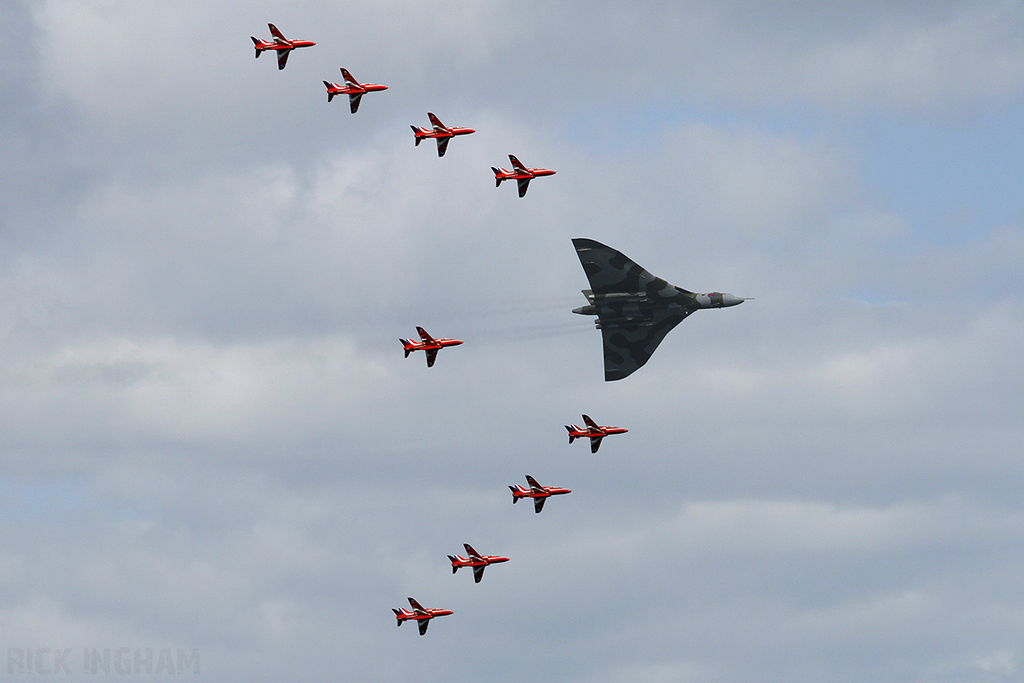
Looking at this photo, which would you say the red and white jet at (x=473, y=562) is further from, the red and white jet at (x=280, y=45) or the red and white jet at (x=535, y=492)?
the red and white jet at (x=280, y=45)

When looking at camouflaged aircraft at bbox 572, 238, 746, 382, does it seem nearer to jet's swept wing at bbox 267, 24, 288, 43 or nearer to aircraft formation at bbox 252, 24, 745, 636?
aircraft formation at bbox 252, 24, 745, 636

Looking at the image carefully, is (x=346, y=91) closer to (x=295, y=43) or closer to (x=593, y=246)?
(x=295, y=43)

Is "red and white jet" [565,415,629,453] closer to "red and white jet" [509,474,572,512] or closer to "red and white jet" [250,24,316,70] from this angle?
"red and white jet" [509,474,572,512]

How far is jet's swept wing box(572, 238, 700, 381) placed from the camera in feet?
412

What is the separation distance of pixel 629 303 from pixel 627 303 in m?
0.19

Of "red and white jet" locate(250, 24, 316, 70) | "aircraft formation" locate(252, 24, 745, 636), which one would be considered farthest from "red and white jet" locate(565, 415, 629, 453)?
"red and white jet" locate(250, 24, 316, 70)

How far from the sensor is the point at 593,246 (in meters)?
126

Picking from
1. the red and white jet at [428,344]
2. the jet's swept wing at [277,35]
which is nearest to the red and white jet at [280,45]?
the jet's swept wing at [277,35]

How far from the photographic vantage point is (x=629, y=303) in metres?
126

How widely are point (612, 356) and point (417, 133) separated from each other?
92.2 ft

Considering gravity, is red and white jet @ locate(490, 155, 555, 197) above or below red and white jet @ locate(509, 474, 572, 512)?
above

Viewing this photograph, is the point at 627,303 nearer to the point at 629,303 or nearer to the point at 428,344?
the point at 629,303

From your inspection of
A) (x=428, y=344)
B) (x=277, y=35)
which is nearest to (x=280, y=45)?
(x=277, y=35)

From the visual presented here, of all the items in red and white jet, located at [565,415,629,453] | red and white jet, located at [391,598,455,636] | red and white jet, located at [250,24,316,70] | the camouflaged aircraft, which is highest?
red and white jet, located at [250,24,316,70]
